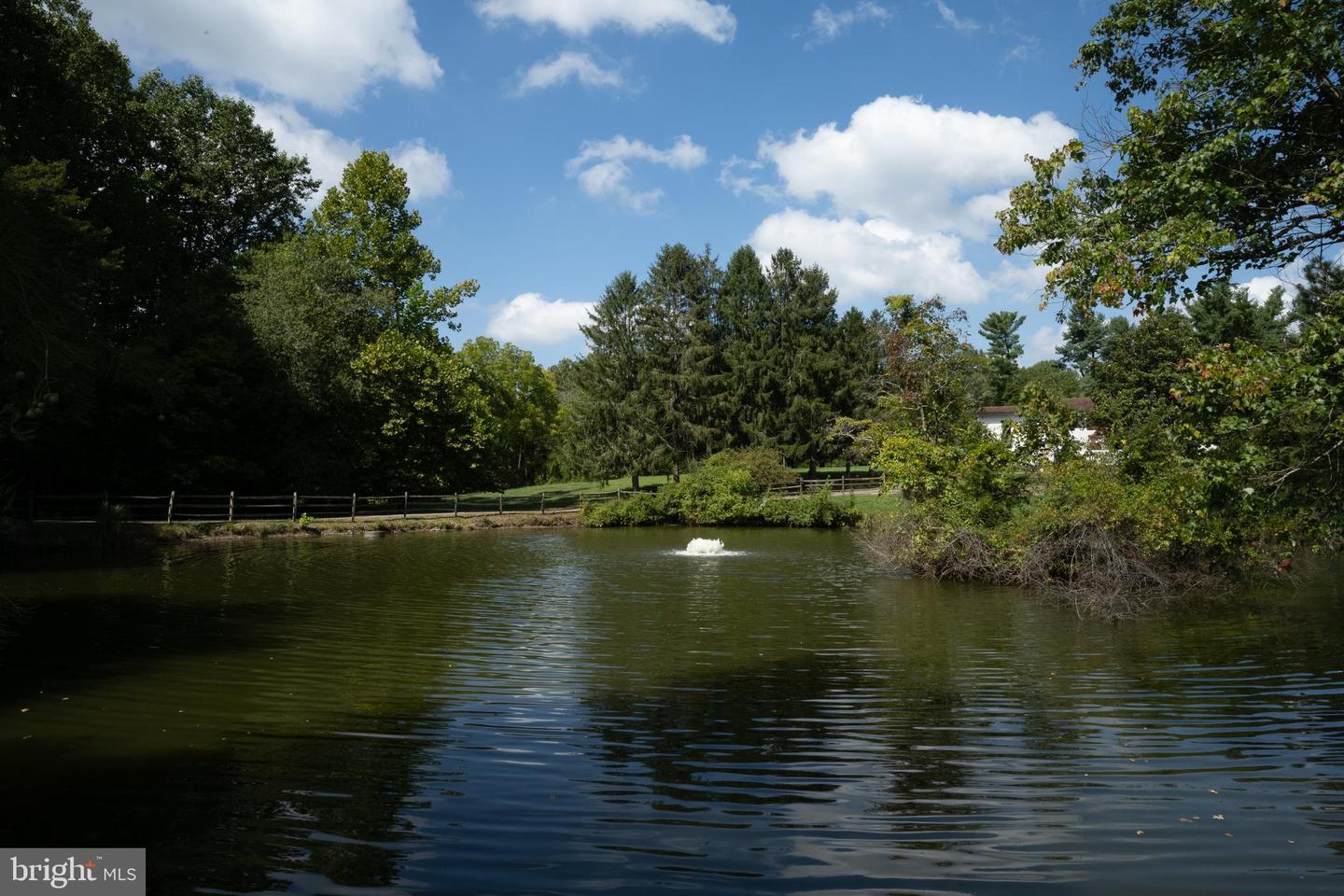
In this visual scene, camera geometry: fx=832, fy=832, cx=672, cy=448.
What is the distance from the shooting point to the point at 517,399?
215ft

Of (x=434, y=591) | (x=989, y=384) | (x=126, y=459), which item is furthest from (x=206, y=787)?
(x=989, y=384)

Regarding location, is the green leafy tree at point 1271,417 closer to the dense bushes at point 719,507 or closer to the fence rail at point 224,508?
the dense bushes at point 719,507

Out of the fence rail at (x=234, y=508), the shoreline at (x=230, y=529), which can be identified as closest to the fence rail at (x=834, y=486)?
the fence rail at (x=234, y=508)

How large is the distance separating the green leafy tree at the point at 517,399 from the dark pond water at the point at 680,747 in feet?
137

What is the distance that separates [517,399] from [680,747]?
6000 cm

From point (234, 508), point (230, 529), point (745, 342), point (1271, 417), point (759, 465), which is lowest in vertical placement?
point (230, 529)

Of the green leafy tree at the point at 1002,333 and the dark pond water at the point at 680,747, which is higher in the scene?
the green leafy tree at the point at 1002,333

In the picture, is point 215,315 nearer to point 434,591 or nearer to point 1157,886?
point 434,591

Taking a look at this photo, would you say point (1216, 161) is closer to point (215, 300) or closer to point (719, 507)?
point (719, 507)

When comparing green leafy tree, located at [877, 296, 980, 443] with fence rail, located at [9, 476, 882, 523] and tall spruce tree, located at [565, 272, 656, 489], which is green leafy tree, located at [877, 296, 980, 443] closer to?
fence rail, located at [9, 476, 882, 523]

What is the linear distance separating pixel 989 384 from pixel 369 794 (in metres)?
84.5

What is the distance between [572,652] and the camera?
11648 millimetres

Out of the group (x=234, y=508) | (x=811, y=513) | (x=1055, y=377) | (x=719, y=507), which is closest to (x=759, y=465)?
(x=719, y=507)

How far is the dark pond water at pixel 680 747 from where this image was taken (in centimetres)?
474
